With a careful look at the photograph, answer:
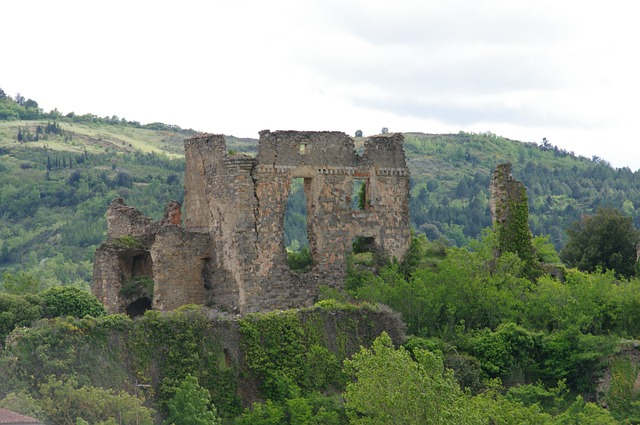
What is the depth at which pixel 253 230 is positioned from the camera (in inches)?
2005

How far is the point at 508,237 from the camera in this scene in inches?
2173

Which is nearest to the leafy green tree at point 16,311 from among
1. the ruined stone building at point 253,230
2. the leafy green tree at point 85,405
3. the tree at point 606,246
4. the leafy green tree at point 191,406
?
the leafy green tree at point 85,405

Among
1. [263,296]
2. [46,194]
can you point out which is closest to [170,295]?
[263,296]

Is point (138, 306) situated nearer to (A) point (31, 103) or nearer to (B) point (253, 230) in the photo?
(B) point (253, 230)

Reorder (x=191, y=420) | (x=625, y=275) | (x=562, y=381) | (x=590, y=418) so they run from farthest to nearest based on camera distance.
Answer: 1. (x=625, y=275)
2. (x=562, y=381)
3. (x=590, y=418)
4. (x=191, y=420)

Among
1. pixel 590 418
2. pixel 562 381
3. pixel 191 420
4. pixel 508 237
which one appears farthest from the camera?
pixel 508 237

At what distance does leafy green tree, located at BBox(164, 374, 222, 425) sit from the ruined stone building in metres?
8.57

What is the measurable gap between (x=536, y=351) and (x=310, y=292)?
22.4 ft

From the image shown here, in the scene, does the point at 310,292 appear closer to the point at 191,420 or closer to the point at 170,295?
the point at 170,295

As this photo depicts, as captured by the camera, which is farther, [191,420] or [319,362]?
[319,362]

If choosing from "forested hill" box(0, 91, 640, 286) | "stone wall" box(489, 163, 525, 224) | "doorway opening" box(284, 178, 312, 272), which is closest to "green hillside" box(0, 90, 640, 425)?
"stone wall" box(489, 163, 525, 224)

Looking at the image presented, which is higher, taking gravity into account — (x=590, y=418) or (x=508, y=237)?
(x=508, y=237)

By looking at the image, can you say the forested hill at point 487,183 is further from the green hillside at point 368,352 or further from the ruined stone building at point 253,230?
the green hillside at point 368,352

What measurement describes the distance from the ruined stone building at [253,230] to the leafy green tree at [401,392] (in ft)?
28.3
